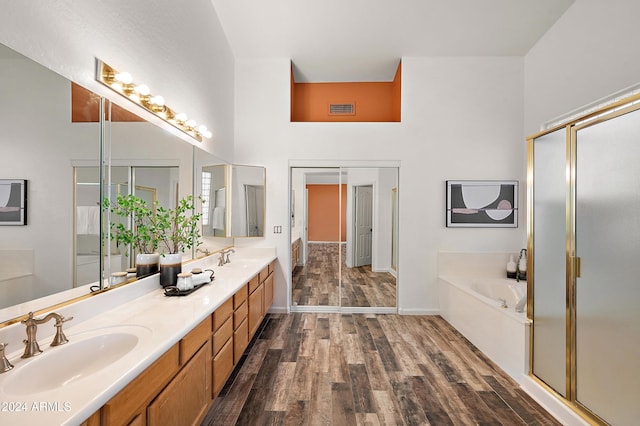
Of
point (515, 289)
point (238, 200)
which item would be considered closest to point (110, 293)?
point (238, 200)

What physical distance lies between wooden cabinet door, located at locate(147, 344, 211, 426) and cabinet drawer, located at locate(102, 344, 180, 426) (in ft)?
0.17

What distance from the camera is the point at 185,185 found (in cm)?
247

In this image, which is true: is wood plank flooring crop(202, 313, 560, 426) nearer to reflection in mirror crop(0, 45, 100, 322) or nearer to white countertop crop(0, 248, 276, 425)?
white countertop crop(0, 248, 276, 425)

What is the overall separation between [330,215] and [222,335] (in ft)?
Answer: 7.25

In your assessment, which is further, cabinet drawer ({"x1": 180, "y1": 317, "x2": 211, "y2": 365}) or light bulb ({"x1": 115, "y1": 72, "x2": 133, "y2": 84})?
light bulb ({"x1": 115, "y1": 72, "x2": 133, "y2": 84})

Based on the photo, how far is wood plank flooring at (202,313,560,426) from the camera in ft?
6.10

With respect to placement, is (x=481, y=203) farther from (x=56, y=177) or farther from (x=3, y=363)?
(x=3, y=363)

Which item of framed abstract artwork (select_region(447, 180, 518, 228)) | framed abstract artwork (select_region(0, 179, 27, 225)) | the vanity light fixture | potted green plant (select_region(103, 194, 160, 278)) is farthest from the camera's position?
framed abstract artwork (select_region(447, 180, 518, 228))

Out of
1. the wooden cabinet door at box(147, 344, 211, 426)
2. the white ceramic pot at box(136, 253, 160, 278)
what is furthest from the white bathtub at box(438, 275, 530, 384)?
the white ceramic pot at box(136, 253, 160, 278)

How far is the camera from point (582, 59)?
2.74m

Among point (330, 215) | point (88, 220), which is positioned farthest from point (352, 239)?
point (88, 220)

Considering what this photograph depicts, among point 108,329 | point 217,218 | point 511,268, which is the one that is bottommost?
point 511,268

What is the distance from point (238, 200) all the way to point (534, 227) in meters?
3.00

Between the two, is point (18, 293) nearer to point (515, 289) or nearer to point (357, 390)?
point (357, 390)
